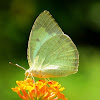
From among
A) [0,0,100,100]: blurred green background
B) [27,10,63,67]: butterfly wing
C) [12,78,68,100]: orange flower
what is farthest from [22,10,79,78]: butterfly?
[0,0,100,100]: blurred green background

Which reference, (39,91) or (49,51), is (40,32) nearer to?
(49,51)

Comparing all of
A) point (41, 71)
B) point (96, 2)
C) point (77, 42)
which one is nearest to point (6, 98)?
point (41, 71)

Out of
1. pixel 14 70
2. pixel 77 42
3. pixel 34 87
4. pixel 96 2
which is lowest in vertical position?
pixel 34 87

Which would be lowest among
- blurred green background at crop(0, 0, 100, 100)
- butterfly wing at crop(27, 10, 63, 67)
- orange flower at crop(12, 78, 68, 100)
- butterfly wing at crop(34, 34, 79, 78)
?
orange flower at crop(12, 78, 68, 100)

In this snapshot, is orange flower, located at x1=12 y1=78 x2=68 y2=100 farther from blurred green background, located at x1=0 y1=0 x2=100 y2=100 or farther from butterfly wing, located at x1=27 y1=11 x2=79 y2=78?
blurred green background, located at x1=0 y1=0 x2=100 y2=100

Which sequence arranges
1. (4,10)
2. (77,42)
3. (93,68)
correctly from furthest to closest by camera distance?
(77,42)
(4,10)
(93,68)

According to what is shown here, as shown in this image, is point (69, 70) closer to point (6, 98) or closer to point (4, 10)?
point (6, 98)

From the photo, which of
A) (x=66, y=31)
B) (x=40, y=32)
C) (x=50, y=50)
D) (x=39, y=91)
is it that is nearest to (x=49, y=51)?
(x=50, y=50)
